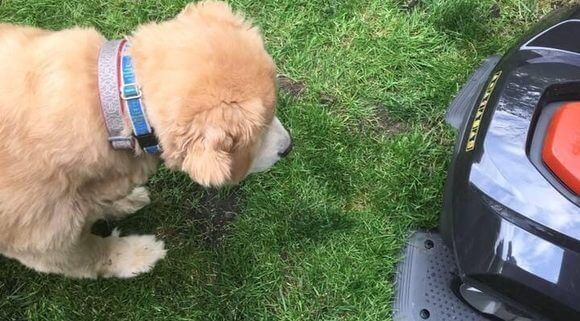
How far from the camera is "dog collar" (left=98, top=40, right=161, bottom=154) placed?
1795 mm

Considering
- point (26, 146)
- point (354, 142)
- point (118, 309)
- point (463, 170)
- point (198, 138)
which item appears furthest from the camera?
point (354, 142)

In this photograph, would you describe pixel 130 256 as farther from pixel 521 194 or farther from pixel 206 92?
pixel 521 194

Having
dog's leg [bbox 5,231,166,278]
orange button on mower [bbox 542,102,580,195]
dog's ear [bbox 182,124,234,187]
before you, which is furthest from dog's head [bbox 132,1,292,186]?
orange button on mower [bbox 542,102,580,195]

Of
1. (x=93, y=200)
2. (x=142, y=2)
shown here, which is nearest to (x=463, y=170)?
(x=93, y=200)

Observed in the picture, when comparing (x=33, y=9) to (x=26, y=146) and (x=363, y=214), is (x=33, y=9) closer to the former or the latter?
(x=26, y=146)

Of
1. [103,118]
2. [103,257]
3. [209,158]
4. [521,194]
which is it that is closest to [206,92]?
[209,158]

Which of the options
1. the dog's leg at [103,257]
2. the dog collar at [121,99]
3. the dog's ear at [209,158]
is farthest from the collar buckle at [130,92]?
the dog's leg at [103,257]

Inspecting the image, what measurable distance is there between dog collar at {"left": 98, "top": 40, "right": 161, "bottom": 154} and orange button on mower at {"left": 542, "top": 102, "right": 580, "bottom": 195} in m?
1.17

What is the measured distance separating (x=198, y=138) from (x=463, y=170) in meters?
0.88

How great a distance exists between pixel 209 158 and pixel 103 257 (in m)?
1.05

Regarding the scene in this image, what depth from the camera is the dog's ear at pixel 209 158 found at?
1731 millimetres

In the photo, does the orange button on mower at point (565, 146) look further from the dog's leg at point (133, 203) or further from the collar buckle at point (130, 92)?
the dog's leg at point (133, 203)

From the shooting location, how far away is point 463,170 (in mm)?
2068

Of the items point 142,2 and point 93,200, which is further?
point 142,2
